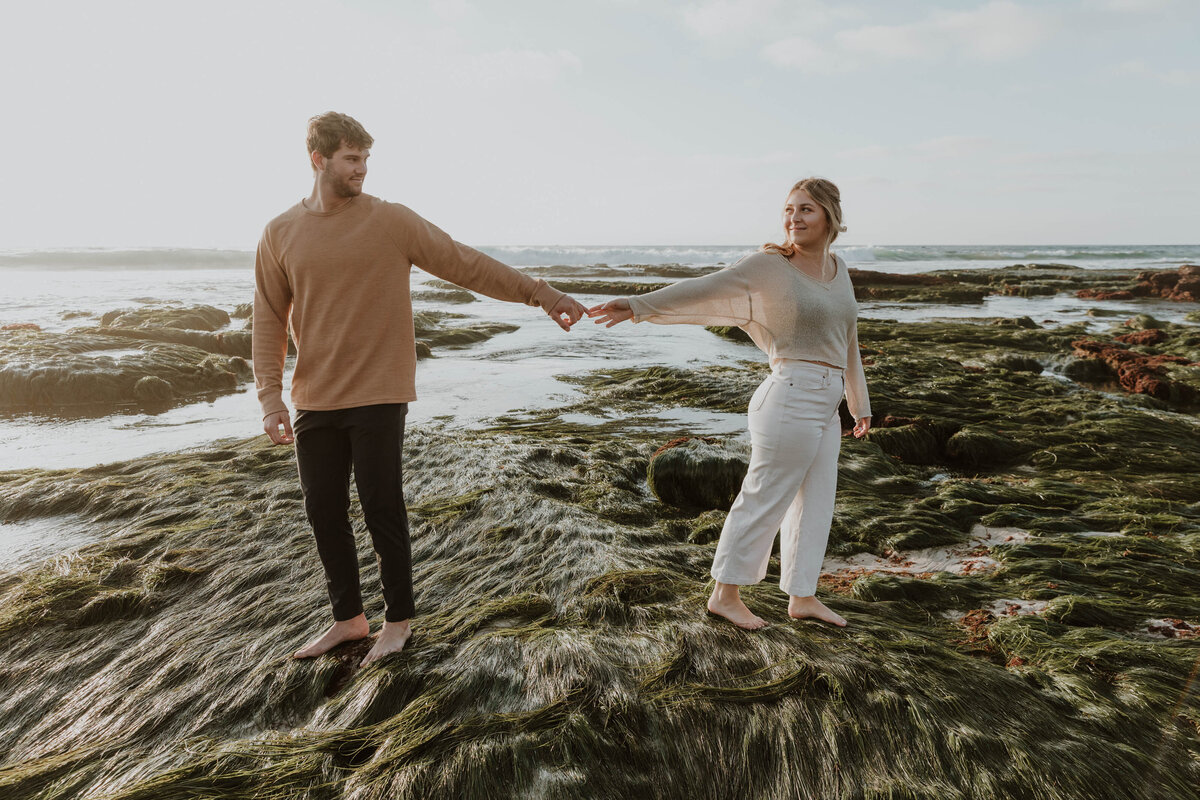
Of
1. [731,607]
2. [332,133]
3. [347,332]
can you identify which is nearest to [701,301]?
[731,607]

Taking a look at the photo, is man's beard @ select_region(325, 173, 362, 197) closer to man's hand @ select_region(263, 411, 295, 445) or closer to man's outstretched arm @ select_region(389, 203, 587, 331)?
man's outstretched arm @ select_region(389, 203, 587, 331)

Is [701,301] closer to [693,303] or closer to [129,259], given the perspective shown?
[693,303]

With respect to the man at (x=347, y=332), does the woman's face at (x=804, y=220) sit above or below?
above

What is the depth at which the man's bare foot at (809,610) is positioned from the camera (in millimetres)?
3100

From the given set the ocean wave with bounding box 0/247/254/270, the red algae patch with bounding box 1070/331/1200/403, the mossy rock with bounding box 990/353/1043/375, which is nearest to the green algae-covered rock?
the red algae patch with bounding box 1070/331/1200/403

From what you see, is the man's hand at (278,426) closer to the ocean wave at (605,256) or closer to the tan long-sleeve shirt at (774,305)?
the tan long-sleeve shirt at (774,305)

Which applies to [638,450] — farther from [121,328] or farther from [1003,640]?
[121,328]

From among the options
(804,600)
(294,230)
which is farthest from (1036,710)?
(294,230)

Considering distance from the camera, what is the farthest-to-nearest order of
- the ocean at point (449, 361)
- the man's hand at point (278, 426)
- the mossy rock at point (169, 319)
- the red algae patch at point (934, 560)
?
the mossy rock at point (169, 319) < the ocean at point (449, 361) < the red algae patch at point (934, 560) < the man's hand at point (278, 426)

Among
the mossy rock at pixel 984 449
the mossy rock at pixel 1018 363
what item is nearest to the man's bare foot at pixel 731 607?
the mossy rock at pixel 984 449

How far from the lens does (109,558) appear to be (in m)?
4.14

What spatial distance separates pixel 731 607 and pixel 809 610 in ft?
1.32

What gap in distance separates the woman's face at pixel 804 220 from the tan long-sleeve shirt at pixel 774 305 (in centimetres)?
12

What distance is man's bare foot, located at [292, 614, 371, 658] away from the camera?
9.62 feet
